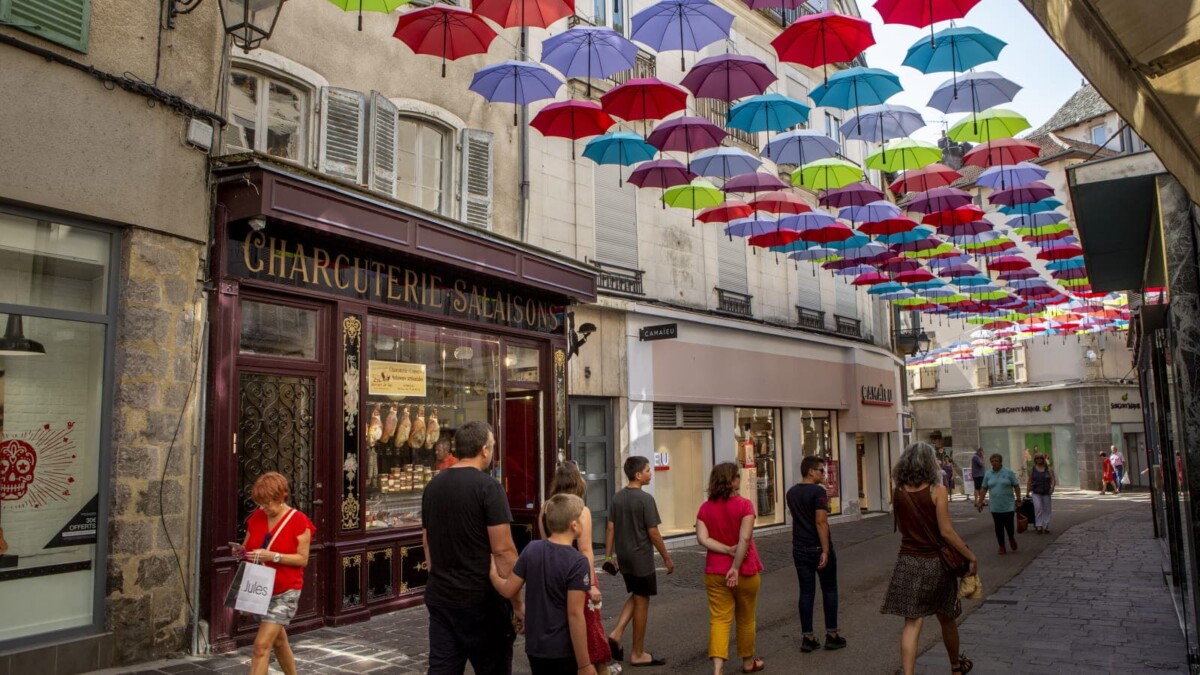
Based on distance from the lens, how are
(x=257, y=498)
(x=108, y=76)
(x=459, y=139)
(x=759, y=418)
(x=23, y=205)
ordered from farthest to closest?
1. (x=759, y=418)
2. (x=459, y=139)
3. (x=108, y=76)
4. (x=23, y=205)
5. (x=257, y=498)

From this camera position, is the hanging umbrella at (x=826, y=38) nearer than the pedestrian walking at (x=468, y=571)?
No

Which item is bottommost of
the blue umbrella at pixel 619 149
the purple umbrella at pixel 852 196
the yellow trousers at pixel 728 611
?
the yellow trousers at pixel 728 611

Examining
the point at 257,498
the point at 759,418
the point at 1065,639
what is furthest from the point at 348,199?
the point at 759,418

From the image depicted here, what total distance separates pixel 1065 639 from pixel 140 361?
8459mm

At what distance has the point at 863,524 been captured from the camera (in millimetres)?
20891

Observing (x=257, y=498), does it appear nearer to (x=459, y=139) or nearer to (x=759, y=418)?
(x=459, y=139)

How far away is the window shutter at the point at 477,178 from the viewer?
11805mm

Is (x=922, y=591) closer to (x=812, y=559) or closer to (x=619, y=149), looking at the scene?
(x=812, y=559)

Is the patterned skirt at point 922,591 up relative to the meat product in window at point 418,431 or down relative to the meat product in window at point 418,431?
down

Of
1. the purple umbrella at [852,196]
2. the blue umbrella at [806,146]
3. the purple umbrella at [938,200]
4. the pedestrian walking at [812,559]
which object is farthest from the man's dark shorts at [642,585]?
the purple umbrella at [938,200]

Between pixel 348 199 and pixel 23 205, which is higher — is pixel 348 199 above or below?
above

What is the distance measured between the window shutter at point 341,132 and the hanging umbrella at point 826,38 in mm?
4884

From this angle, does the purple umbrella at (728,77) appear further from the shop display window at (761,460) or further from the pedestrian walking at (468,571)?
the shop display window at (761,460)

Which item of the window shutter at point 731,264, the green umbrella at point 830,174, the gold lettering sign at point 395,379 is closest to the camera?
the gold lettering sign at point 395,379
